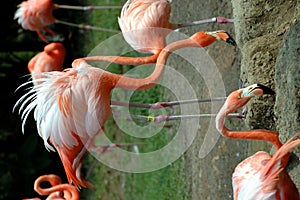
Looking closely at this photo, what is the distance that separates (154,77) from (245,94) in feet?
1.25

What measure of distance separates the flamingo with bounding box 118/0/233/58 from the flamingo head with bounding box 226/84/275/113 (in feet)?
1.43

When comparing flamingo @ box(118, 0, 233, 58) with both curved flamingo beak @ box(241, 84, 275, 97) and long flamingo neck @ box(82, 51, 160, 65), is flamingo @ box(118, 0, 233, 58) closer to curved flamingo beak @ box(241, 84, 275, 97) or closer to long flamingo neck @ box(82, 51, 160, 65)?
long flamingo neck @ box(82, 51, 160, 65)

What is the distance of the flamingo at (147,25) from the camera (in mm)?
1891

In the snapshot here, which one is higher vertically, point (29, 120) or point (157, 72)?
point (157, 72)

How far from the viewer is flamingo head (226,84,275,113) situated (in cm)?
145

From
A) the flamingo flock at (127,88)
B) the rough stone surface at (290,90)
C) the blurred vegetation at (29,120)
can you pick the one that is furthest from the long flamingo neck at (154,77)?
the blurred vegetation at (29,120)

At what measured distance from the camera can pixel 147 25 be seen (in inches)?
74.4

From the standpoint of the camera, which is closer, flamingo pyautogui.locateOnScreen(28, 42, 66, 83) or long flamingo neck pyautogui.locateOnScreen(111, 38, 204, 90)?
long flamingo neck pyautogui.locateOnScreen(111, 38, 204, 90)

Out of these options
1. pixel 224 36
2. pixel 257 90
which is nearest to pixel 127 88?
pixel 224 36

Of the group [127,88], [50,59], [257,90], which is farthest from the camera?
[50,59]

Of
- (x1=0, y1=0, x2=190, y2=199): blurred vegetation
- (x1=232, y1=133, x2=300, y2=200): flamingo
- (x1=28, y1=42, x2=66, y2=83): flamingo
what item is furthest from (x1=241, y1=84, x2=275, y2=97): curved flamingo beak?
(x1=0, y1=0, x2=190, y2=199): blurred vegetation

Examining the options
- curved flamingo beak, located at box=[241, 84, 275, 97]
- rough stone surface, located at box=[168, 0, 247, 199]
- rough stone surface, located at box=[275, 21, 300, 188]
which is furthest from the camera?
rough stone surface, located at box=[168, 0, 247, 199]

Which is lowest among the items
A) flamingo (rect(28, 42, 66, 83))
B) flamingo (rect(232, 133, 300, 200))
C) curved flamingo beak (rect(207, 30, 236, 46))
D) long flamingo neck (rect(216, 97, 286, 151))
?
flamingo (rect(232, 133, 300, 200))

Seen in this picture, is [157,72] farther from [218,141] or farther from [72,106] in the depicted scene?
[218,141]
